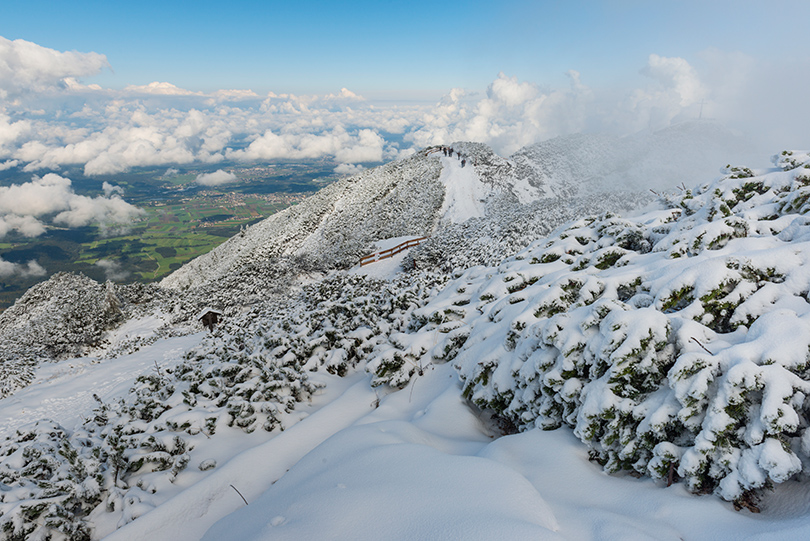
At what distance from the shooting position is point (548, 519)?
9.48 feet

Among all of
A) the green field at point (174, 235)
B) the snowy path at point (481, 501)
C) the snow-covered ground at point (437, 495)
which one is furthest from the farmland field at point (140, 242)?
the snowy path at point (481, 501)

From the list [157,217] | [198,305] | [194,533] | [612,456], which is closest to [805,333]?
[612,456]

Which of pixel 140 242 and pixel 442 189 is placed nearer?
pixel 442 189

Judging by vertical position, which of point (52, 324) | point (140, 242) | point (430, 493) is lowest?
point (140, 242)

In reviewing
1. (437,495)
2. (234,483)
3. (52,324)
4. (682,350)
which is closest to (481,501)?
(437,495)

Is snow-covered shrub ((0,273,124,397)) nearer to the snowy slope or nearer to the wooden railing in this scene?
the snowy slope

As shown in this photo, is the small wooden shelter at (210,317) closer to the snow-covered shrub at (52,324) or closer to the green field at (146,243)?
the snow-covered shrub at (52,324)

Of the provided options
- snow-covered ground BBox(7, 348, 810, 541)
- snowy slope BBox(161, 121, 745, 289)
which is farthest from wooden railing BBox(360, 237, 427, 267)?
snow-covered ground BBox(7, 348, 810, 541)

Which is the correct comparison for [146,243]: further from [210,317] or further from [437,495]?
[437,495]

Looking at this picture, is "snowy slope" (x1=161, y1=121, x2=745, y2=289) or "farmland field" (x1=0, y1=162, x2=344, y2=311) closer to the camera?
"snowy slope" (x1=161, y1=121, x2=745, y2=289)

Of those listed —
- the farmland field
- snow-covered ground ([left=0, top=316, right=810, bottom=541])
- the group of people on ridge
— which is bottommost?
the farmland field

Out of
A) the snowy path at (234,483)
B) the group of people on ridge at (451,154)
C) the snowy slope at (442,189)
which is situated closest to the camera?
the snowy path at (234,483)

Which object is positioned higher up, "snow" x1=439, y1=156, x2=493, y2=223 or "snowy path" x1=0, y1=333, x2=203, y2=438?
"snow" x1=439, y1=156, x2=493, y2=223

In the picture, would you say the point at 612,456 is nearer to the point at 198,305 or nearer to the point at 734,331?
the point at 734,331
